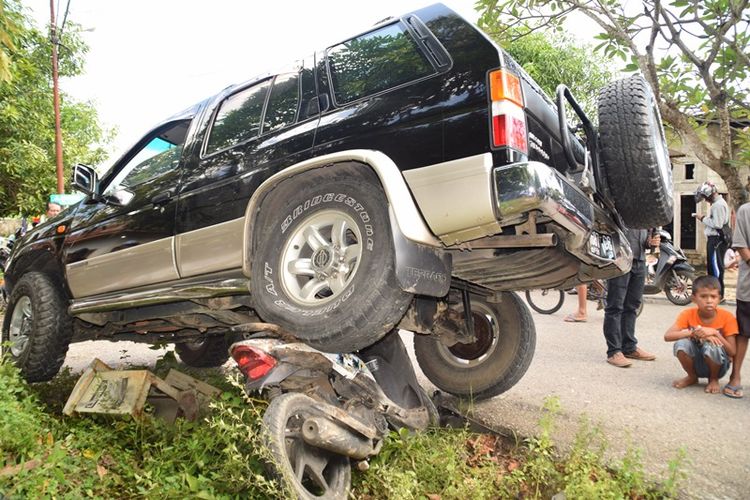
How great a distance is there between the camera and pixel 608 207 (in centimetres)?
261

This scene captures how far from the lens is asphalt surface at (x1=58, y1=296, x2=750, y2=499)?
2652 millimetres

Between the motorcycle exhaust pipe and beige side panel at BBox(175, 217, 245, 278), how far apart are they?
107cm

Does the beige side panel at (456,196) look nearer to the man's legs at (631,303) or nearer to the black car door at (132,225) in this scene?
the black car door at (132,225)

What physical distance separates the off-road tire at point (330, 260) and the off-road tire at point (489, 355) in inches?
48.3

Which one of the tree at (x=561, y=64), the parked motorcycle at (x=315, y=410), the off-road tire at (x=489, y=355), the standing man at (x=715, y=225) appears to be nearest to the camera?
the parked motorcycle at (x=315, y=410)

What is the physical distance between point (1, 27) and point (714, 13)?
533cm

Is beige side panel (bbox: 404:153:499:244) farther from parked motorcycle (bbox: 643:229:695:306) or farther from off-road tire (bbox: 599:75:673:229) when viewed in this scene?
parked motorcycle (bbox: 643:229:695:306)

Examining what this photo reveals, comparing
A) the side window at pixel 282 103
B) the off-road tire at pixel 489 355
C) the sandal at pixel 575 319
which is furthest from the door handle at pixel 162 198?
the sandal at pixel 575 319

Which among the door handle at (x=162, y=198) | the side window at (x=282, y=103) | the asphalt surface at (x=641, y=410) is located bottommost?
the asphalt surface at (x=641, y=410)

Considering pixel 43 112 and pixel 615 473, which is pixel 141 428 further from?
pixel 43 112

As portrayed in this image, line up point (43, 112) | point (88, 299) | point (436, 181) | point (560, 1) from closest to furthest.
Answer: point (436, 181) → point (88, 299) → point (560, 1) → point (43, 112)

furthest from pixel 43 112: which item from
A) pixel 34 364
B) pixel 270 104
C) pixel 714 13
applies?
pixel 714 13

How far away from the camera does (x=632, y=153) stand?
8.13 ft

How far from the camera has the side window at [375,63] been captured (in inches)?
96.1
